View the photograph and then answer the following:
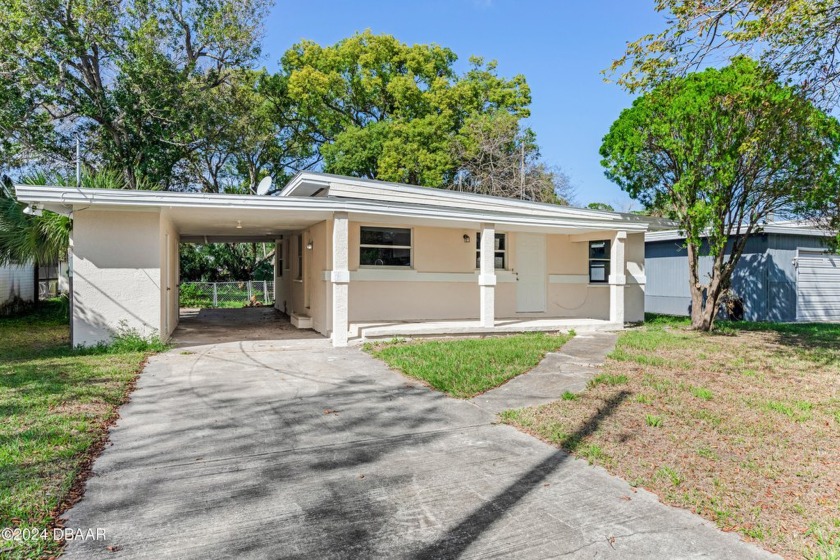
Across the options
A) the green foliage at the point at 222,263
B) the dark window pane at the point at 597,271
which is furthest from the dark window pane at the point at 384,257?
the green foliage at the point at 222,263

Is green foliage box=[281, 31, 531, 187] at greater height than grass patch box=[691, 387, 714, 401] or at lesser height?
greater

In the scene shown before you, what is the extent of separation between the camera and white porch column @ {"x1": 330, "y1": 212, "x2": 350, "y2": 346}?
9695mm

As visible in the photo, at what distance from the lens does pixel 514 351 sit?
8.84 metres

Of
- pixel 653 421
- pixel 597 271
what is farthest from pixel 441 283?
pixel 653 421

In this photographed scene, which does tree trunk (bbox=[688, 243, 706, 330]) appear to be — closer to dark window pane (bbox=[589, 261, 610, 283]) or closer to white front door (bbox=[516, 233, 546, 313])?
dark window pane (bbox=[589, 261, 610, 283])

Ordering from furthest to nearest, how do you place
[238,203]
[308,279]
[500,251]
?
[500,251] → [308,279] → [238,203]

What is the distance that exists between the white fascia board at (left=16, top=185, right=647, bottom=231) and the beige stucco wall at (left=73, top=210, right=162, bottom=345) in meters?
0.40

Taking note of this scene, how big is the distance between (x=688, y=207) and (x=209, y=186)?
70.6 ft

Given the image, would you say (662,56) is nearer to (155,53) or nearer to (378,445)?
(378,445)

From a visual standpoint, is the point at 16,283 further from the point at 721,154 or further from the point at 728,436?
the point at 721,154

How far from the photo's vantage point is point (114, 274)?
29.4 ft

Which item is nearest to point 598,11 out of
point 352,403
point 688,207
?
point 688,207

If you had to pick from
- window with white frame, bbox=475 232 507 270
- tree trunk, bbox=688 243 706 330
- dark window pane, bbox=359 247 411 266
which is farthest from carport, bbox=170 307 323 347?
tree trunk, bbox=688 243 706 330

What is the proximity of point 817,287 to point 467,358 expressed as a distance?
46.3 feet
